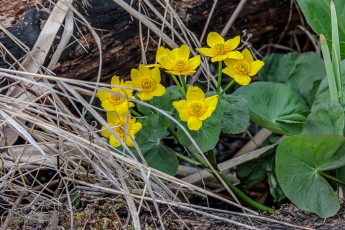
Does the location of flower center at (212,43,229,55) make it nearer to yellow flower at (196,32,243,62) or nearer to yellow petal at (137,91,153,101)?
yellow flower at (196,32,243,62)

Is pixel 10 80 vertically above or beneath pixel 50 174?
above

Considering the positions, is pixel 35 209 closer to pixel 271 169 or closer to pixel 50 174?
pixel 50 174

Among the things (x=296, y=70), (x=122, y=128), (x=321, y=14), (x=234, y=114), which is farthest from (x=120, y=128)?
(x=296, y=70)

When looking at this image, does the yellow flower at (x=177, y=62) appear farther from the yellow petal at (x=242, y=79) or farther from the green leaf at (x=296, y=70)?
the green leaf at (x=296, y=70)

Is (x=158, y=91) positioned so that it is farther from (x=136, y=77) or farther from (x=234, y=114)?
(x=234, y=114)

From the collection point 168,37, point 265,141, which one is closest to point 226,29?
point 168,37

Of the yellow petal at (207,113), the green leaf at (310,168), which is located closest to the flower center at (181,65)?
the yellow petal at (207,113)

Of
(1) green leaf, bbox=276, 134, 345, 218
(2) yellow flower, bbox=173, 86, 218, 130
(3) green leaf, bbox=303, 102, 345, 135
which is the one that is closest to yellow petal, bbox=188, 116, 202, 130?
(2) yellow flower, bbox=173, 86, 218, 130
